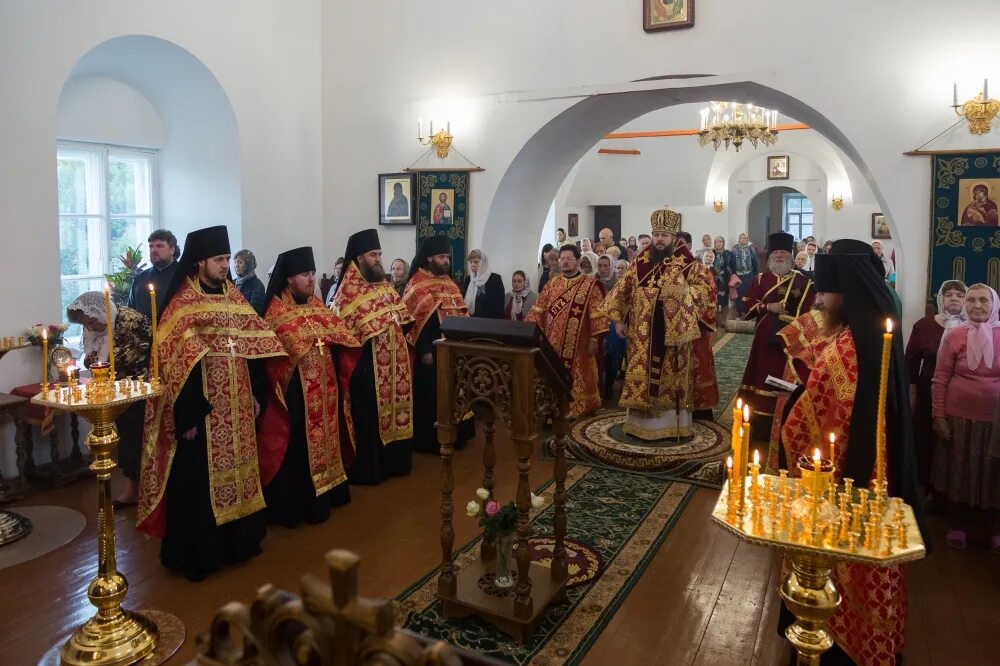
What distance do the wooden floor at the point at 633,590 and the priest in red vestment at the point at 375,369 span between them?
605 mm

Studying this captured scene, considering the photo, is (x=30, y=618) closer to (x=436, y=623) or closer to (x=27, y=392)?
(x=436, y=623)

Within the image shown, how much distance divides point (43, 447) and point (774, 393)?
5.88 meters

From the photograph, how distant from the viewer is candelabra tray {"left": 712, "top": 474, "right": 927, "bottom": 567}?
1852 mm

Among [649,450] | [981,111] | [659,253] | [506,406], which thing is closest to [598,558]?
[506,406]

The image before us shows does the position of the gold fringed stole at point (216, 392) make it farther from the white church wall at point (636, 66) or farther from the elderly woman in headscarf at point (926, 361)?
the white church wall at point (636, 66)

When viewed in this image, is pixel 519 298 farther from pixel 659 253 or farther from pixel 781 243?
pixel 781 243

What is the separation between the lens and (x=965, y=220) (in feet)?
21.3

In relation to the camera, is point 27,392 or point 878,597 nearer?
point 878,597

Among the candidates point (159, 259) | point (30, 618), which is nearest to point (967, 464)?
point (30, 618)

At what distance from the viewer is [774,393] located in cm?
656

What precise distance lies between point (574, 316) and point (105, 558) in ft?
15.9

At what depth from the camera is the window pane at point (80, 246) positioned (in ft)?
23.8

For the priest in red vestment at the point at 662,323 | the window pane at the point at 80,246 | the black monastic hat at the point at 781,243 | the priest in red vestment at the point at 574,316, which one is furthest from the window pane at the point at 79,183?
the black monastic hat at the point at 781,243

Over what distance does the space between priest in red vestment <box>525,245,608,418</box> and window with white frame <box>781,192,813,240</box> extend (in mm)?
17274
